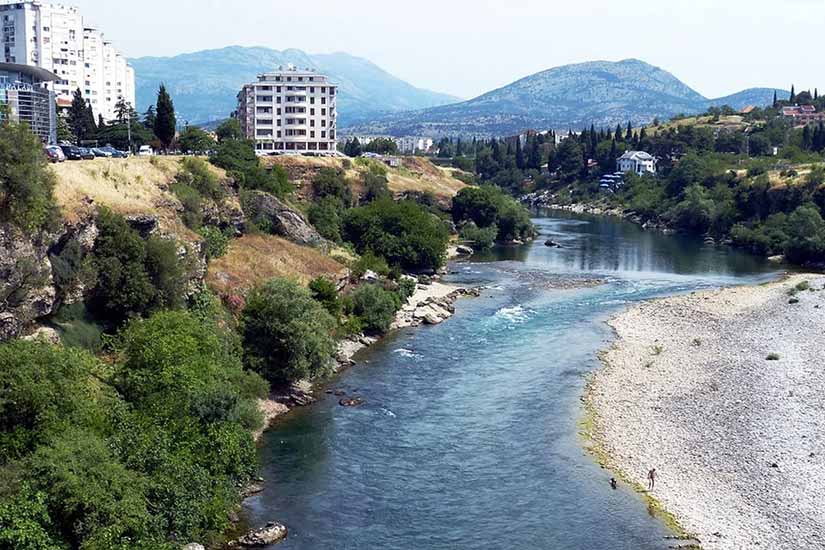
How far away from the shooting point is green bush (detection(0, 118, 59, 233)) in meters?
33.3

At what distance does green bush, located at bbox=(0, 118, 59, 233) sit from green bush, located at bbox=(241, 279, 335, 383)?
12.2m

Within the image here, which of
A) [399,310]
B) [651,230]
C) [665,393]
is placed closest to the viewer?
[665,393]

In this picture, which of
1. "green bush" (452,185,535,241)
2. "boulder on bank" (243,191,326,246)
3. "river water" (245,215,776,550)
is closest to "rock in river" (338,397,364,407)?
"river water" (245,215,776,550)

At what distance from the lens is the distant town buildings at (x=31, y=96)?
60.2 m

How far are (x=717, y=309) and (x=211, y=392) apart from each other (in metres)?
43.9

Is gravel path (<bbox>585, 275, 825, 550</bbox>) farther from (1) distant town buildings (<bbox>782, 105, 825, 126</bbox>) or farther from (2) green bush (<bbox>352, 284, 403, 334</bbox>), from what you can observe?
(1) distant town buildings (<bbox>782, 105, 825, 126</bbox>)

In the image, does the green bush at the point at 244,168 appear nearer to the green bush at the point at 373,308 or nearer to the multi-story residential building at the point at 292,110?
the green bush at the point at 373,308

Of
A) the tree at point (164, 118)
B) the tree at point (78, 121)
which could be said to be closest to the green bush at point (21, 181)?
the tree at point (164, 118)

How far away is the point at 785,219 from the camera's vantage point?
3944 inches

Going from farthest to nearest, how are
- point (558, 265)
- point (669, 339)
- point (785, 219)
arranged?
point (785, 219) → point (558, 265) → point (669, 339)

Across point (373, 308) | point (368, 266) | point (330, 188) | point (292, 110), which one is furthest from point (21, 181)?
point (292, 110)

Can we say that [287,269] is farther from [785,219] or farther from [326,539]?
[785,219]

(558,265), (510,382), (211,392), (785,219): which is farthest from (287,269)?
(785,219)

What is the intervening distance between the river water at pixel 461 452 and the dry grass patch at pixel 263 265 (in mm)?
8172
